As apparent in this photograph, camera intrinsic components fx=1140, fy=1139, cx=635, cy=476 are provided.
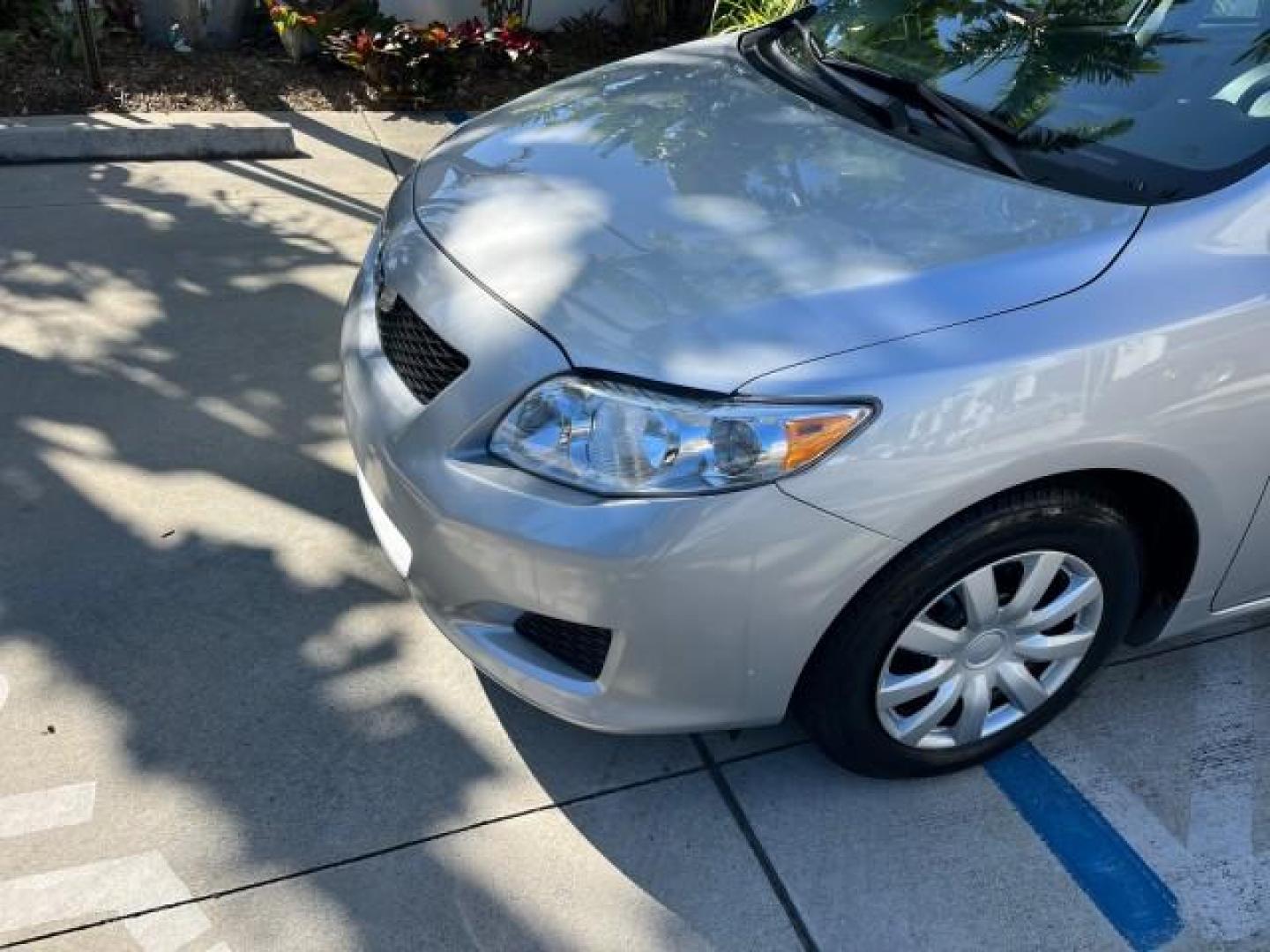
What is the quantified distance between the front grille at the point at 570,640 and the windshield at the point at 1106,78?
133 cm

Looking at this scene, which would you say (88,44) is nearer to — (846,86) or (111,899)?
(846,86)

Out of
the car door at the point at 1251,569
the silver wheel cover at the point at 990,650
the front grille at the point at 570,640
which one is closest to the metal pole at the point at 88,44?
the front grille at the point at 570,640

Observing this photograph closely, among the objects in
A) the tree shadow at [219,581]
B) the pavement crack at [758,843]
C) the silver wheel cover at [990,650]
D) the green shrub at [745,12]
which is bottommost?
the pavement crack at [758,843]

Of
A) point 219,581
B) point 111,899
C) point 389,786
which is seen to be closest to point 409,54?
point 219,581

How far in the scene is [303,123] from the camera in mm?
5996

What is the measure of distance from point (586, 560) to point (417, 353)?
673mm

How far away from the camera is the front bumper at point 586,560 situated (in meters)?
1.98

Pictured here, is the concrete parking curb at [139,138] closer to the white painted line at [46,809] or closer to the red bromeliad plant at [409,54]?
the red bromeliad plant at [409,54]

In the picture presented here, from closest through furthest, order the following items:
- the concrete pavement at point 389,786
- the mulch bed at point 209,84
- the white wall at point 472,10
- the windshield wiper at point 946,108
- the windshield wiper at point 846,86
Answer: the concrete pavement at point 389,786 < the windshield wiper at point 946,108 < the windshield wiper at point 846,86 < the mulch bed at point 209,84 < the white wall at point 472,10

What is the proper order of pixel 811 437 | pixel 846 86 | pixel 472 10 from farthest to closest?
pixel 472 10, pixel 846 86, pixel 811 437

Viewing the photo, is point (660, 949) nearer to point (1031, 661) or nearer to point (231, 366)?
point (1031, 661)

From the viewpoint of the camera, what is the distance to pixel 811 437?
196cm

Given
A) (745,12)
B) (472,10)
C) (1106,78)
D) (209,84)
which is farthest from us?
(472,10)

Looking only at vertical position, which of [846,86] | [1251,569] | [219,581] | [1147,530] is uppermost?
[846,86]
